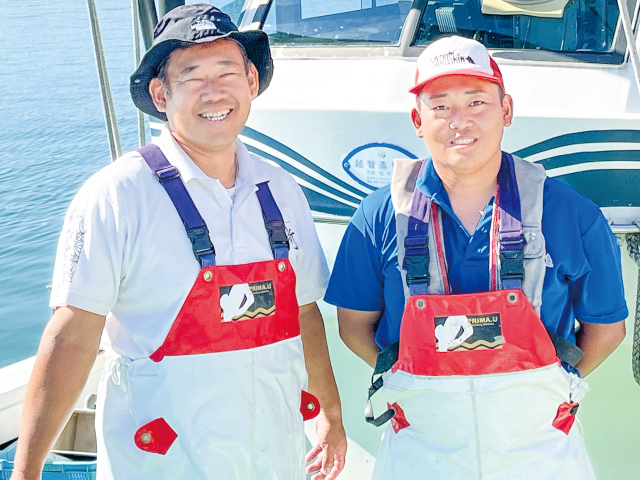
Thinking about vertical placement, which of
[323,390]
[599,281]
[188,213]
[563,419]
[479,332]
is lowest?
[323,390]

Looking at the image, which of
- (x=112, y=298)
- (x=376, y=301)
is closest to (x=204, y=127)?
(x=112, y=298)

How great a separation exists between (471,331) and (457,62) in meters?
0.71

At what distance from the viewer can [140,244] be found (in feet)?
6.48

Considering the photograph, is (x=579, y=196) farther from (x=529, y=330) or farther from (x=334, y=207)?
(x=334, y=207)

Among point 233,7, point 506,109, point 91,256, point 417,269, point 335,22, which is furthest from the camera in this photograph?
point 233,7

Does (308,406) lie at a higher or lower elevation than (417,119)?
lower

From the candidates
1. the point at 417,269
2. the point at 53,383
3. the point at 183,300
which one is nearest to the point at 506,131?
the point at 417,269

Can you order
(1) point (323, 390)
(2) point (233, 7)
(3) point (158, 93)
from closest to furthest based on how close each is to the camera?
(3) point (158, 93)
(1) point (323, 390)
(2) point (233, 7)

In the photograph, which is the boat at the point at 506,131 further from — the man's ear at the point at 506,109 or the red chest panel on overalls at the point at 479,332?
the red chest panel on overalls at the point at 479,332

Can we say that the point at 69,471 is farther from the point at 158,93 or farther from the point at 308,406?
the point at 158,93

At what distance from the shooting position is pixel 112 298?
1.97 meters

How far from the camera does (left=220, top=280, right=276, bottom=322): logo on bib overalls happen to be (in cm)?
203

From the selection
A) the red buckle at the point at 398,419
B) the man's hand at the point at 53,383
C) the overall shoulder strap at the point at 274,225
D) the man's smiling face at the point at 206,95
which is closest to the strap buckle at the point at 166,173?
the man's smiling face at the point at 206,95

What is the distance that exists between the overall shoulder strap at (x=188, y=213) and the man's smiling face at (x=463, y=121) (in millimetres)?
651
